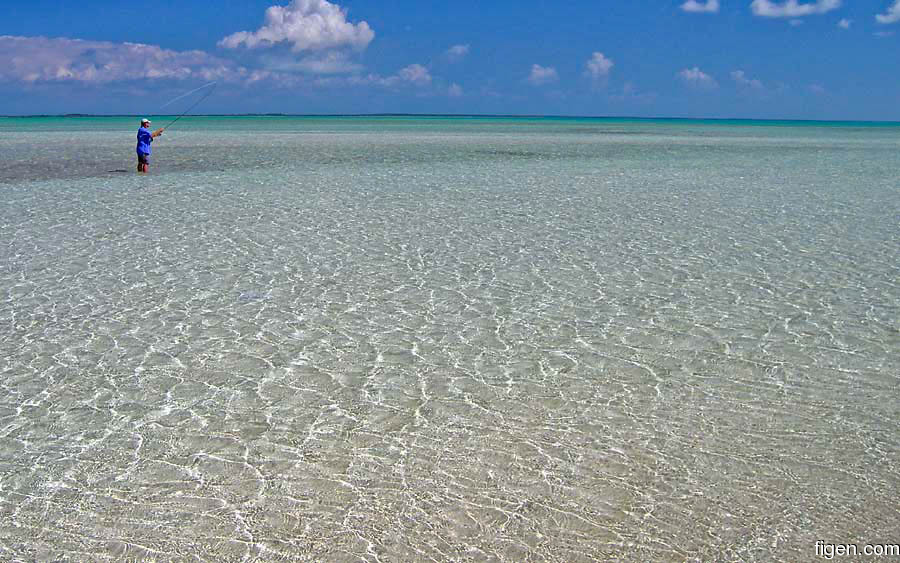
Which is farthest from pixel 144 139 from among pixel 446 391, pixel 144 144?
pixel 446 391

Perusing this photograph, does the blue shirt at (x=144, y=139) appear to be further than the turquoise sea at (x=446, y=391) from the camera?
Yes

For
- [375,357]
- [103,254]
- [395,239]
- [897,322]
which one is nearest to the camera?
[375,357]

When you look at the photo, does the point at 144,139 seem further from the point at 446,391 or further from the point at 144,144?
the point at 446,391

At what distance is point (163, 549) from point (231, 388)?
1730 mm

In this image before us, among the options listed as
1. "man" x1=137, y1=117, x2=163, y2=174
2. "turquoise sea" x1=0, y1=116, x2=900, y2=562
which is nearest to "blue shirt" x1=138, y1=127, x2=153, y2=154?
"man" x1=137, y1=117, x2=163, y2=174

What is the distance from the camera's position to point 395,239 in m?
9.80

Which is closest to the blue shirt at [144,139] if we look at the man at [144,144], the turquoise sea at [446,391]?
the man at [144,144]

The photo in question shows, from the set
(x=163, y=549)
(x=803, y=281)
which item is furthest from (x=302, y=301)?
(x=803, y=281)

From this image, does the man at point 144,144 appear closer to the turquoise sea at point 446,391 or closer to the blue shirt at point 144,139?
the blue shirt at point 144,139

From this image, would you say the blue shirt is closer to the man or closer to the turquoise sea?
the man

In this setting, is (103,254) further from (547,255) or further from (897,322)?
(897,322)

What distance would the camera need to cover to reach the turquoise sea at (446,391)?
336 cm

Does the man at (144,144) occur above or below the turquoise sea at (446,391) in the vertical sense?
above

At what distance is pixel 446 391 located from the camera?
4844 mm
